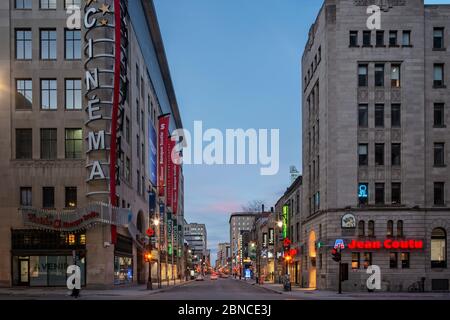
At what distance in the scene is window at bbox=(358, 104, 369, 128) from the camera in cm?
6074

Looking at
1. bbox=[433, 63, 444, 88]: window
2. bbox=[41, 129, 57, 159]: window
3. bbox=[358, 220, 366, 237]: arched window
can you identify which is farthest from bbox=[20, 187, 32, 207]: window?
bbox=[433, 63, 444, 88]: window

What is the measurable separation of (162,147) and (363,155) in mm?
53202

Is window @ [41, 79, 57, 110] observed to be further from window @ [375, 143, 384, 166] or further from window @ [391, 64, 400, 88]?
window @ [391, 64, 400, 88]

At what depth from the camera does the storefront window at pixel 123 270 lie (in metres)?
60.2

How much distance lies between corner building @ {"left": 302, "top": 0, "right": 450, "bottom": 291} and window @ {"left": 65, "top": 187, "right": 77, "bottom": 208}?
90.8ft

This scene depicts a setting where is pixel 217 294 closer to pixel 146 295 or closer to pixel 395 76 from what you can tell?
pixel 146 295

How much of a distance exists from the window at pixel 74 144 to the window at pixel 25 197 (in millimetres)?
5525

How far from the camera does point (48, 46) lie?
5888 cm

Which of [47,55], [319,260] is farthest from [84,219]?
[319,260]

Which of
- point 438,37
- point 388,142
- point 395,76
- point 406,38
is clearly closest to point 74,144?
point 388,142

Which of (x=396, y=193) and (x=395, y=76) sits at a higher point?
(x=395, y=76)

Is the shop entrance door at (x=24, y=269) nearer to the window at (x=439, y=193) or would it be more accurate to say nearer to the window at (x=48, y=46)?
the window at (x=48, y=46)

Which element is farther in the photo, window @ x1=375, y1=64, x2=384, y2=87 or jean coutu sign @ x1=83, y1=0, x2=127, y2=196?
window @ x1=375, y1=64, x2=384, y2=87


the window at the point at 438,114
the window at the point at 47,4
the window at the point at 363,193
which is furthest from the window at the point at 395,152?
Result: the window at the point at 47,4
